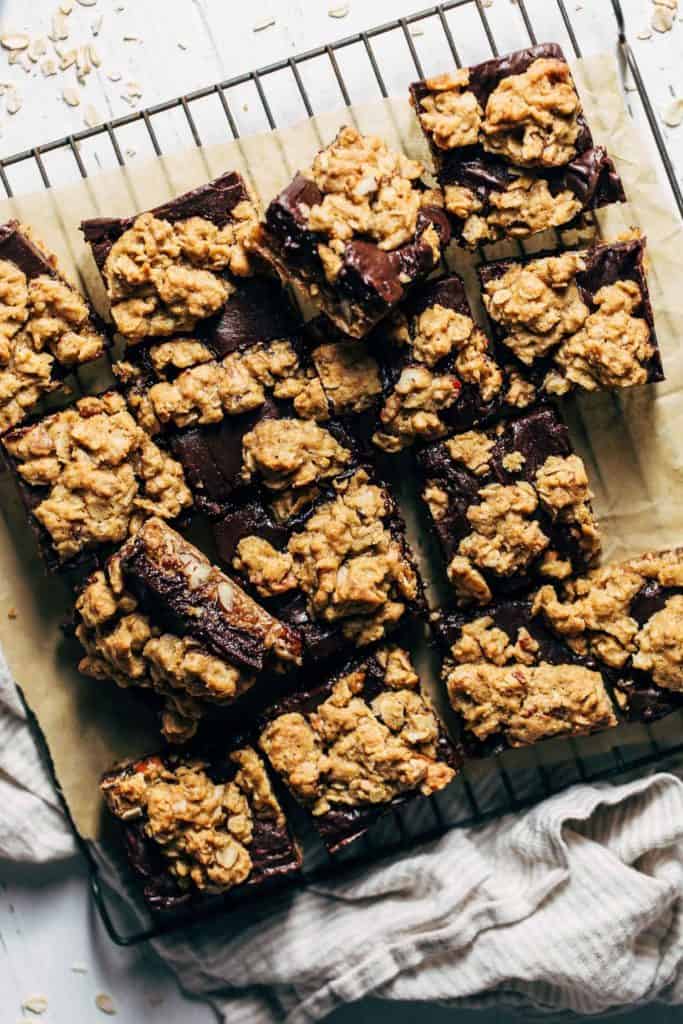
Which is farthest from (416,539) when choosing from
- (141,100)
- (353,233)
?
(141,100)

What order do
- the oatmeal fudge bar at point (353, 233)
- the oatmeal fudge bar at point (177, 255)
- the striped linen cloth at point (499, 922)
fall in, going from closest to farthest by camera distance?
the oatmeal fudge bar at point (353, 233), the oatmeal fudge bar at point (177, 255), the striped linen cloth at point (499, 922)

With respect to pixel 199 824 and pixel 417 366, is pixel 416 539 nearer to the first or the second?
pixel 417 366

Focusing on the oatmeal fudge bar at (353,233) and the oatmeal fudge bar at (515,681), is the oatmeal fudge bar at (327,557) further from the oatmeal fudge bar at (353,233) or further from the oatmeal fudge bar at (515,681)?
the oatmeal fudge bar at (353,233)

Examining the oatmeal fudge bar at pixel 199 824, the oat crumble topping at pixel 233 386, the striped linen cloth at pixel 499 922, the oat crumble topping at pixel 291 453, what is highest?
the oat crumble topping at pixel 233 386

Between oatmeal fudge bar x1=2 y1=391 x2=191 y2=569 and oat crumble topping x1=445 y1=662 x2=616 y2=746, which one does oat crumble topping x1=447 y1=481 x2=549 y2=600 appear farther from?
oatmeal fudge bar x1=2 y1=391 x2=191 y2=569

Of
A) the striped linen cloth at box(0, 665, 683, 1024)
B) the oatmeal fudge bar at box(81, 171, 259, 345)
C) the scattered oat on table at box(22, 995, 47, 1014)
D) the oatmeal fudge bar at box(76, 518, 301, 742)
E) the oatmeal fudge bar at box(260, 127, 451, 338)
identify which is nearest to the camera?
the oatmeal fudge bar at box(260, 127, 451, 338)

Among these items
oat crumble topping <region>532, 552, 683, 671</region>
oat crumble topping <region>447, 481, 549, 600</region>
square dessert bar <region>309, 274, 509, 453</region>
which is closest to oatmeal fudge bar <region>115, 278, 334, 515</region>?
square dessert bar <region>309, 274, 509, 453</region>

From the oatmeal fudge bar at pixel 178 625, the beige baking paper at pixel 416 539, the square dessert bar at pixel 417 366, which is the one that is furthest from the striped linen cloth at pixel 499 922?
the square dessert bar at pixel 417 366

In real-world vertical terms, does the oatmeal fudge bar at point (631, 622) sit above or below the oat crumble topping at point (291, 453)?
below
